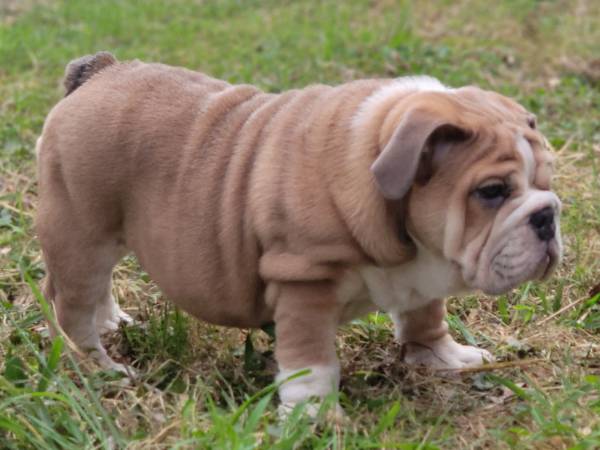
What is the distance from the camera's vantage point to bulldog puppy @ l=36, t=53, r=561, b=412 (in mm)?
3404

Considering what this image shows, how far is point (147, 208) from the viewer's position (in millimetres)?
3932

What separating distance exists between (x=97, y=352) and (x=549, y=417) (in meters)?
1.86

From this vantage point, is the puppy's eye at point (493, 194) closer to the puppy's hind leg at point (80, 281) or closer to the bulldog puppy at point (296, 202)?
the bulldog puppy at point (296, 202)

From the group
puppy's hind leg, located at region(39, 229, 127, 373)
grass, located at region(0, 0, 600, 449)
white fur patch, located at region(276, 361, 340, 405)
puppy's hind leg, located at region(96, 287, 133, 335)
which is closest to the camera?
grass, located at region(0, 0, 600, 449)

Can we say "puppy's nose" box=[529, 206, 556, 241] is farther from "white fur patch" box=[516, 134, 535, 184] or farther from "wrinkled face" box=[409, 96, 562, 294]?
"white fur patch" box=[516, 134, 535, 184]

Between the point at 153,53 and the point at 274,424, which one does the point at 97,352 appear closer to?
the point at 274,424

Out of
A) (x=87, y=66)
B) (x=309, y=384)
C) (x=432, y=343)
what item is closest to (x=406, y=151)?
(x=309, y=384)

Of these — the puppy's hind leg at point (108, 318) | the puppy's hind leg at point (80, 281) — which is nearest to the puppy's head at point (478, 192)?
the puppy's hind leg at point (80, 281)

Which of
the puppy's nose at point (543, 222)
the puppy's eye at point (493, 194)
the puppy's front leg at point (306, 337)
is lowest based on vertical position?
the puppy's front leg at point (306, 337)

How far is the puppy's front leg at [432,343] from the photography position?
426 cm

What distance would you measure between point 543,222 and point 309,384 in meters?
1.00

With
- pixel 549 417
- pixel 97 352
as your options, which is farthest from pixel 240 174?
pixel 549 417

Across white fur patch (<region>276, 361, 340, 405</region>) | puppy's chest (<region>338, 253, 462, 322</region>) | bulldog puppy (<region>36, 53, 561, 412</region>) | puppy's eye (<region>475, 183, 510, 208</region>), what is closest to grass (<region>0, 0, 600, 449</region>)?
white fur patch (<region>276, 361, 340, 405</region>)

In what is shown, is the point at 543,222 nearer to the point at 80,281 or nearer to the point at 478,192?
the point at 478,192
